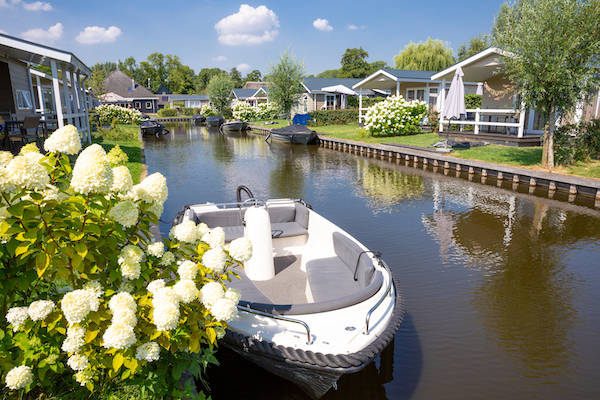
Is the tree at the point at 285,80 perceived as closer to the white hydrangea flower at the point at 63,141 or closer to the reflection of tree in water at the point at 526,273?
the reflection of tree in water at the point at 526,273

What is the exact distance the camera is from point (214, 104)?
206ft

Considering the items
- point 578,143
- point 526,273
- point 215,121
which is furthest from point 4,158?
point 215,121

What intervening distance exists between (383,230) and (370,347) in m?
6.90

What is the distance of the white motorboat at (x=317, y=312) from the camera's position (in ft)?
12.7

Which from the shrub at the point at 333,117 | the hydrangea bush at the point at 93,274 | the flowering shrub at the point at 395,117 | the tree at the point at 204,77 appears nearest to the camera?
the hydrangea bush at the point at 93,274

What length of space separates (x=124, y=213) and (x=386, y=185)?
47.0 feet

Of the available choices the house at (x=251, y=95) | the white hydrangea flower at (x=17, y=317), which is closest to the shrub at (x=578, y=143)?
the white hydrangea flower at (x=17, y=317)

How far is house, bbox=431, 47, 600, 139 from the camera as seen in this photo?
66.6 ft

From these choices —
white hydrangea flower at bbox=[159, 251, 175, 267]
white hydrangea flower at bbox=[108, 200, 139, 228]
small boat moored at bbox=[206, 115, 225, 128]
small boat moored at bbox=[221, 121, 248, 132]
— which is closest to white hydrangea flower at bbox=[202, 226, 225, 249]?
white hydrangea flower at bbox=[159, 251, 175, 267]

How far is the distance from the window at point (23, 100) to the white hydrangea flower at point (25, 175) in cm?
2033

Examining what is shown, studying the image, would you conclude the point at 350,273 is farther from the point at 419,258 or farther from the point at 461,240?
the point at 461,240

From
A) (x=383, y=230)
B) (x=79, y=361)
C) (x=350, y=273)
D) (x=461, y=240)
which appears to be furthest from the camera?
(x=383, y=230)

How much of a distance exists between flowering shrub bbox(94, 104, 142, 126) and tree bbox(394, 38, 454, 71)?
35366 millimetres

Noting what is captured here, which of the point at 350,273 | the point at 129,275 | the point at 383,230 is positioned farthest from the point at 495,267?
the point at 129,275
